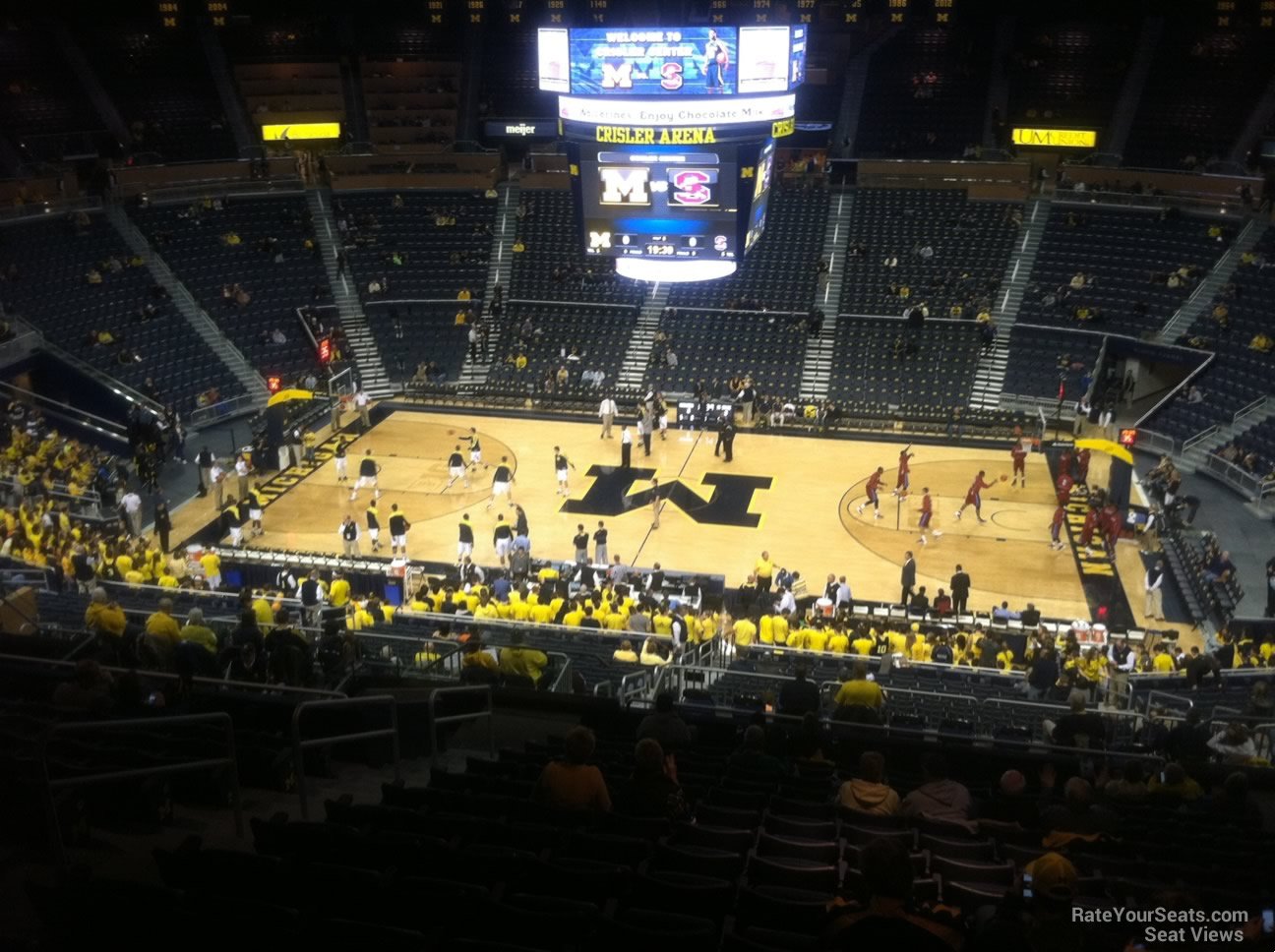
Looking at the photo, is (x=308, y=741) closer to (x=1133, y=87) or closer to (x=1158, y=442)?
(x=1158, y=442)

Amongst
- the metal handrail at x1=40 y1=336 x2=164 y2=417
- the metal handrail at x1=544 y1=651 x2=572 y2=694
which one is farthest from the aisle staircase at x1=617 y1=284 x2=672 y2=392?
the metal handrail at x1=544 y1=651 x2=572 y2=694

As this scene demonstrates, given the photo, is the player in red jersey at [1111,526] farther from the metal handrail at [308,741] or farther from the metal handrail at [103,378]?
the metal handrail at [103,378]

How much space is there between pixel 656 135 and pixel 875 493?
993cm

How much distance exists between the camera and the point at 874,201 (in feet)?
144

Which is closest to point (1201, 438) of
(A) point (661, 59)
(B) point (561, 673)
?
(A) point (661, 59)

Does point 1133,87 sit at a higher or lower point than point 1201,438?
higher

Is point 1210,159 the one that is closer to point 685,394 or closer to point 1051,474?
point 1051,474

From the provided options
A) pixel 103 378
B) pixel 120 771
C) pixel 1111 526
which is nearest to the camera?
pixel 120 771

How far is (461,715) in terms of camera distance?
12.0 m

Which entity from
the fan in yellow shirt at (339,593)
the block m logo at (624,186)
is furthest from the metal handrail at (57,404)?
the block m logo at (624,186)

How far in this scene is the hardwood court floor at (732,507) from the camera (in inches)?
1068

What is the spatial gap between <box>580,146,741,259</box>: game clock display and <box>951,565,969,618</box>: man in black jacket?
949 cm

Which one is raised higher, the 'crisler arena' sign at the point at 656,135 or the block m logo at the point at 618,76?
the block m logo at the point at 618,76

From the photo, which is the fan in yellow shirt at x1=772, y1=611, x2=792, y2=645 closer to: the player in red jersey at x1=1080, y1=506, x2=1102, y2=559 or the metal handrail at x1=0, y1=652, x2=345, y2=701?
the player in red jersey at x1=1080, y1=506, x2=1102, y2=559
